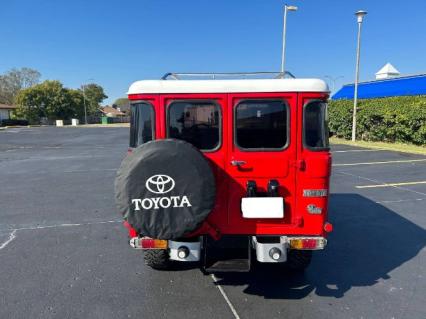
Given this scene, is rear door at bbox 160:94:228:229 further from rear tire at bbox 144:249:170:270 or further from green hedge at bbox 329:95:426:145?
green hedge at bbox 329:95:426:145

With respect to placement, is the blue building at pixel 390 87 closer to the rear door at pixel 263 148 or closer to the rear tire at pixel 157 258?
the rear door at pixel 263 148

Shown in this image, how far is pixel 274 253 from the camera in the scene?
11.3 ft

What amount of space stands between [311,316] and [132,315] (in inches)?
70.8

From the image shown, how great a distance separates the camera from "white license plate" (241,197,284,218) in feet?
11.3

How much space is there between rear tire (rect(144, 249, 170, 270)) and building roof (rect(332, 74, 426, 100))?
20.4 meters

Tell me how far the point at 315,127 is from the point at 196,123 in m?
1.28

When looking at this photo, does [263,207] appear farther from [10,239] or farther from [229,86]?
[10,239]

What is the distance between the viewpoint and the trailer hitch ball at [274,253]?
3.42 m

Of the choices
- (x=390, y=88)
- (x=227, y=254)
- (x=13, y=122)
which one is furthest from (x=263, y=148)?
(x=13, y=122)

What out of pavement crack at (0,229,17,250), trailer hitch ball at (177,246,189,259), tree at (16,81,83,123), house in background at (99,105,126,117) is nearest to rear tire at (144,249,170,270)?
trailer hitch ball at (177,246,189,259)

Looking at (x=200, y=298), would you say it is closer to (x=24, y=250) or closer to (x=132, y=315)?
(x=132, y=315)

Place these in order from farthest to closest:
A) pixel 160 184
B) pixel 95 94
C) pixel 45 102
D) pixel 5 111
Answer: pixel 95 94, pixel 5 111, pixel 45 102, pixel 160 184

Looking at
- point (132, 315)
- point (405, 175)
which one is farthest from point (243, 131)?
point (405, 175)

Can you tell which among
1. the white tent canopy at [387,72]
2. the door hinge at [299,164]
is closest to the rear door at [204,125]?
the door hinge at [299,164]
